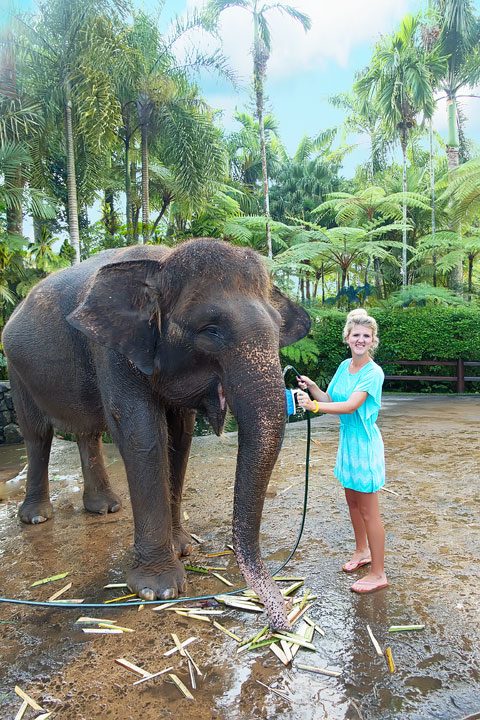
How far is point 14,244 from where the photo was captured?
51.9 ft

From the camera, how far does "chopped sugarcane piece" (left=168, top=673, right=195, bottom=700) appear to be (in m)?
2.58

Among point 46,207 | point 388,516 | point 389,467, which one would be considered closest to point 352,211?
point 46,207

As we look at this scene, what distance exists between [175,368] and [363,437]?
4.15ft

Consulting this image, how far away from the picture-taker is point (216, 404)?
10.2ft

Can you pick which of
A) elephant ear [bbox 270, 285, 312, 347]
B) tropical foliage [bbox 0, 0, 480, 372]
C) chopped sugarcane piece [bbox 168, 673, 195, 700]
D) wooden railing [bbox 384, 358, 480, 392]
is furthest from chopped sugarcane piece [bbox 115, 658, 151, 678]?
wooden railing [bbox 384, 358, 480, 392]

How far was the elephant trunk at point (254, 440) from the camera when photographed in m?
2.71

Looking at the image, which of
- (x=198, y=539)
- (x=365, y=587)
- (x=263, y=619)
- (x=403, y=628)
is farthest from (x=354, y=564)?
(x=198, y=539)

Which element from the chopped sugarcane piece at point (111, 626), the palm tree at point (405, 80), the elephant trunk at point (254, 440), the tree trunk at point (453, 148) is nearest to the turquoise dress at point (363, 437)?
the elephant trunk at point (254, 440)

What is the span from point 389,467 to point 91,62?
11140 mm

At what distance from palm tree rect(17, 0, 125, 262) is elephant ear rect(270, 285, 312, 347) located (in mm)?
10700

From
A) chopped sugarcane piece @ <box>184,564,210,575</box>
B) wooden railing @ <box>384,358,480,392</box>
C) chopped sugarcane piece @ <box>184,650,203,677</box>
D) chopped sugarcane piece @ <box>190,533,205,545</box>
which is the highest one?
wooden railing @ <box>384,358,480,392</box>

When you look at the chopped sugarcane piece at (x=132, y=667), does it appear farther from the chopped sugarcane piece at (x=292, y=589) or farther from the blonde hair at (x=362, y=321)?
the blonde hair at (x=362, y=321)

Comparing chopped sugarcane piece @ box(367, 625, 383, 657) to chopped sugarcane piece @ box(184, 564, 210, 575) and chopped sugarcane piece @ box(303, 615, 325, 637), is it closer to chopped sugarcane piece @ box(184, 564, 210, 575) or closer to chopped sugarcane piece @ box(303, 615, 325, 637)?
chopped sugarcane piece @ box(303, 615, 325, 637)

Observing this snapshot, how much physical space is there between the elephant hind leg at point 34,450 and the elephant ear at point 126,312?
2.15 meters
